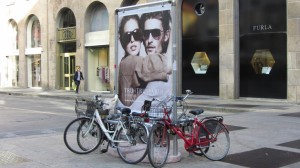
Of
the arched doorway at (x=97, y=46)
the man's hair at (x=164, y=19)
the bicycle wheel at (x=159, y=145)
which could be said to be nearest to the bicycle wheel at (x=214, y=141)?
the bicycle wheel at (x=159, y=145)

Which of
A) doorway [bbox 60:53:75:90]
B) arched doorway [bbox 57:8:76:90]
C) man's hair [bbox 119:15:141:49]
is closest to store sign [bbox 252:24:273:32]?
man's hair [bbox 119:15:141:49]

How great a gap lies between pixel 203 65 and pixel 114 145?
14940 mm

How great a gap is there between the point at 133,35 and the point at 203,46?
13.9 m

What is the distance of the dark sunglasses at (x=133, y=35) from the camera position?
812 centimetres

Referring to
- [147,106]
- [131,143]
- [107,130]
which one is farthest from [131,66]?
[131,143]

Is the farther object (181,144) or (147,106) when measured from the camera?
(181,144)

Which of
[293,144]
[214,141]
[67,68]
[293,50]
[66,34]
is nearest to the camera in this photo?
[214,141]

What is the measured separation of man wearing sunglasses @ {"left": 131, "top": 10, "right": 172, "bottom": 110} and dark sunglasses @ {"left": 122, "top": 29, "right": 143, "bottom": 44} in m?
0.13

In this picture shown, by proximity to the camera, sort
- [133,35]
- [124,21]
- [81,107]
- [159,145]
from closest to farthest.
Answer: [159,145], [81,107], [133,35], [124,21]

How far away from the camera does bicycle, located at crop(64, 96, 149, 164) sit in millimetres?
7214

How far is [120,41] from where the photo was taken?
8.59 meters

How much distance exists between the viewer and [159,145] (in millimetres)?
6895

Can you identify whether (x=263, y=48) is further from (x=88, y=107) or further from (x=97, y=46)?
(x=97, y=46)

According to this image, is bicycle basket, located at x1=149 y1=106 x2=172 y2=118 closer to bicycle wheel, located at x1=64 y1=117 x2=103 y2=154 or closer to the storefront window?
bicycle wheel, located at x1=64 y1=117 x2=103 y2=154
